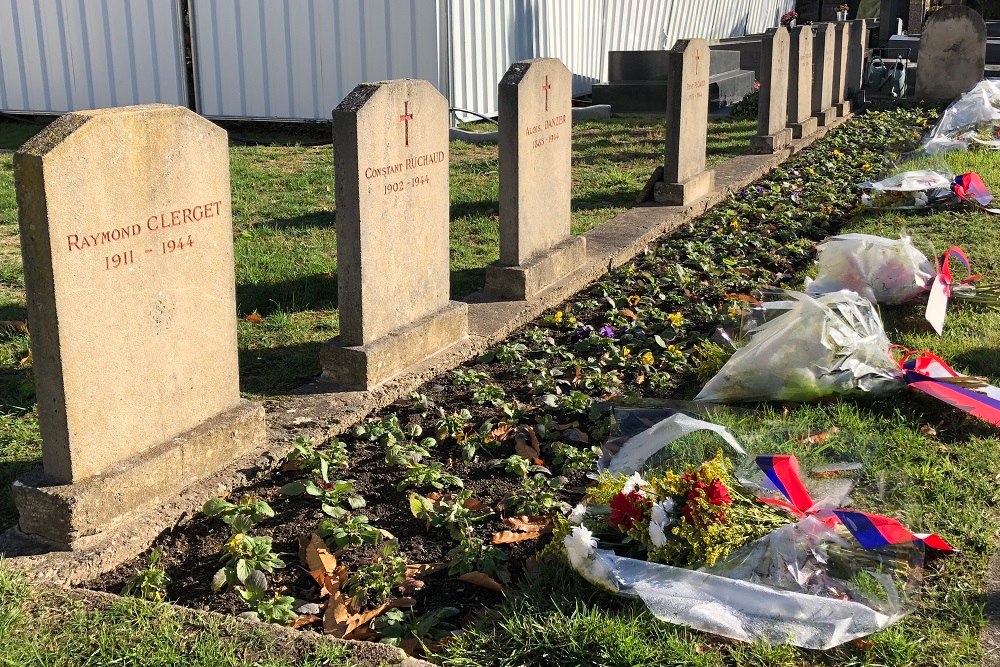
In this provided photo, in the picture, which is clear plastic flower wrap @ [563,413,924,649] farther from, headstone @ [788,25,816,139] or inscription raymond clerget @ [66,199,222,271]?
headstone @ [788,25,816,139]

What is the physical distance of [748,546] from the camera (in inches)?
131

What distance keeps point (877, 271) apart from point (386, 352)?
2.81m

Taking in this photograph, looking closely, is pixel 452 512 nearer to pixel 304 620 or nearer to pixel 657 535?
pixel 304 620

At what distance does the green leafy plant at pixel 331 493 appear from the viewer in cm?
398

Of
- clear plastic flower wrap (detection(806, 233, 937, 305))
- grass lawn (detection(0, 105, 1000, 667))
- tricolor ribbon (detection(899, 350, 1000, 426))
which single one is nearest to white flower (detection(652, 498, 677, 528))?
grass lawn (detection(0, 105, 1000, 667))

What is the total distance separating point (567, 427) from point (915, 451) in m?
1.41

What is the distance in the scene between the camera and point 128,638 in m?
3.05

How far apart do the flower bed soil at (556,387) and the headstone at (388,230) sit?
0.28 m

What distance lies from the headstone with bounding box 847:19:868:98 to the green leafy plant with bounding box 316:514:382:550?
1381 centimetres

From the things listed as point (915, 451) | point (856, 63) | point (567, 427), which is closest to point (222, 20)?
point (856, 63)

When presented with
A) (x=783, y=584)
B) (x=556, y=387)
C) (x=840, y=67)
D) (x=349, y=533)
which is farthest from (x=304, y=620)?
(x=840, y=67)

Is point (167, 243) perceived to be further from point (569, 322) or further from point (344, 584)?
point (569, 322)

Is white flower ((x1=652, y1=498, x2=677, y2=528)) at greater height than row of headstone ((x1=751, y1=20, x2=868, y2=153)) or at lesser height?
lesser

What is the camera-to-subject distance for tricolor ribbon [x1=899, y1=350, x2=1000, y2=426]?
14.5 feet
